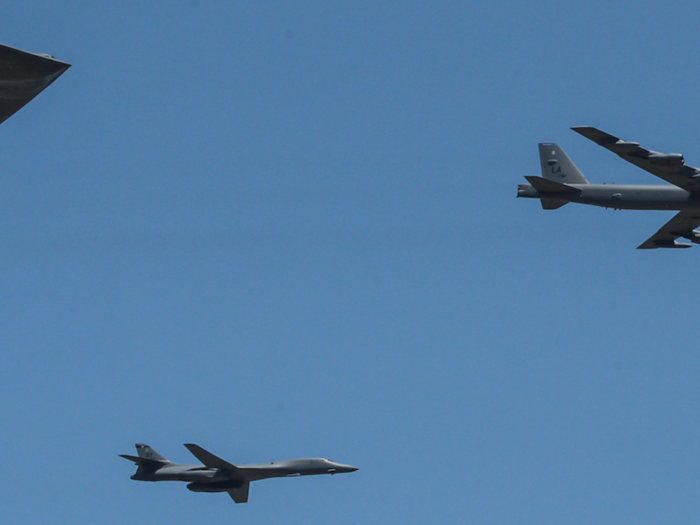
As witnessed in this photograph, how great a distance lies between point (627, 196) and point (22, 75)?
107ft

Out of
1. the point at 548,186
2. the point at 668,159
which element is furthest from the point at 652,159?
the point at 548,186

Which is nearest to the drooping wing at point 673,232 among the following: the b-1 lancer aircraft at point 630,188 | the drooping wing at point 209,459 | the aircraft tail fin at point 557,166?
the b-1 lancer aircraft at point 630,188

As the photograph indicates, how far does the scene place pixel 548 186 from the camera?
180 ft

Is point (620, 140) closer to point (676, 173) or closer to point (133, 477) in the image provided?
point (676, 173)

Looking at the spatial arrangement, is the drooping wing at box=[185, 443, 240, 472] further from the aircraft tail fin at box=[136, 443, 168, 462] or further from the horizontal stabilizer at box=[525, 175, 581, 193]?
the horizontal stabilizer at box=[525, 175, 581, 193]

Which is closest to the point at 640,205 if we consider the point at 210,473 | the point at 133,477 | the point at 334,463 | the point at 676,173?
the point at 676,173

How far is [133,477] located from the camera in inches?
2650

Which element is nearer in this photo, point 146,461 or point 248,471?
point 248,471

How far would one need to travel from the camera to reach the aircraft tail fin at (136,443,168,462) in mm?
69125

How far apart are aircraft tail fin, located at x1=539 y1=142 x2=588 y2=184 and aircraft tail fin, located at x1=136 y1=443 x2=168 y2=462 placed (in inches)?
1233

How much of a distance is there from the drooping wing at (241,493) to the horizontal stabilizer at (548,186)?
25.4 m

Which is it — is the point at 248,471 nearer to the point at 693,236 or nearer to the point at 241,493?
the point at 241,493

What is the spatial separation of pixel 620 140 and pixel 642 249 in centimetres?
1135

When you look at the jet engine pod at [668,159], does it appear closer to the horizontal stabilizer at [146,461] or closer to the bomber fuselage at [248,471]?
the bomber fuselage at [248,471]
